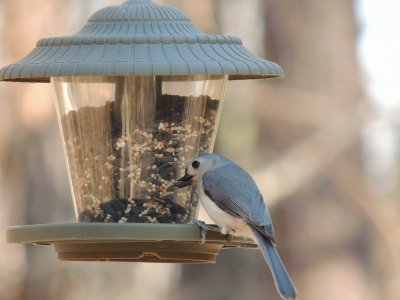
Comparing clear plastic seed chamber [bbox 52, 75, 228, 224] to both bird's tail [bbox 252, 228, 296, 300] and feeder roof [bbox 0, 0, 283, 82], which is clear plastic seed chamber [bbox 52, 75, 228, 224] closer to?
feeder roof [bbox 0, 0, 283, 82]

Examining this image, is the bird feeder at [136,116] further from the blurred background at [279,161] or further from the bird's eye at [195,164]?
the blurred background at [279,161]

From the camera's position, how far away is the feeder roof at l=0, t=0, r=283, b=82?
229 inches

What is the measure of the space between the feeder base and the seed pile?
33 centimetres

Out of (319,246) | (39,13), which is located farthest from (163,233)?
(39,13)

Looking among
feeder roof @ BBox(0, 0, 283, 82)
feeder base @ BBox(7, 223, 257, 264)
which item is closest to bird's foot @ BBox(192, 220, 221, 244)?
feeder base @ BBox(7, 223, 257, 264)

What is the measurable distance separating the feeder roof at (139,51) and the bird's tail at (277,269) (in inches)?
31.9

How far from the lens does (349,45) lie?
40.4ft

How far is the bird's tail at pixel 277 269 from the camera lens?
6.03 m

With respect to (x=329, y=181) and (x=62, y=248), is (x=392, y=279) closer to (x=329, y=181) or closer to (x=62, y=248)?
(x=329, y=181)

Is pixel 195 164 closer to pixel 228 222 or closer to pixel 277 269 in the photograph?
pixel 228 222

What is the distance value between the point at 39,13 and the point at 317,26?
3821mm

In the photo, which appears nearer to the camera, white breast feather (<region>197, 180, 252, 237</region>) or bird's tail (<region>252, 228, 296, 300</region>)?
bird's tail (<region>252, 228, 296, 300</region>)

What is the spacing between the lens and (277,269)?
619 centimetres

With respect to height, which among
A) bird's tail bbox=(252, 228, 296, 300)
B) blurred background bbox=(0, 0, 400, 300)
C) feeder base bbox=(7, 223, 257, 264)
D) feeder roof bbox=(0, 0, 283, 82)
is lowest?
blurred background bbox=(0, 0, 400, 300)
